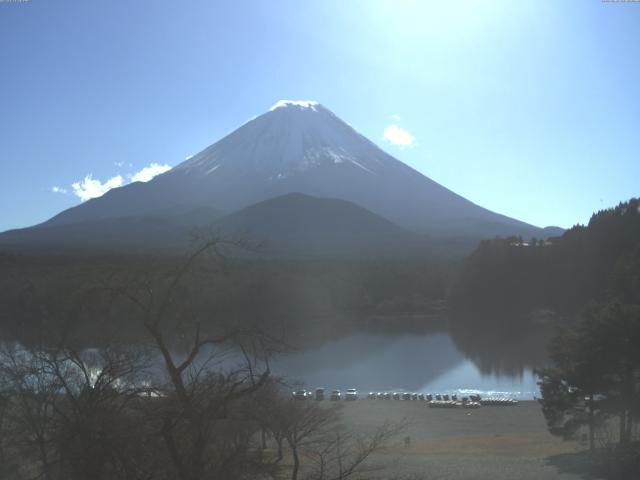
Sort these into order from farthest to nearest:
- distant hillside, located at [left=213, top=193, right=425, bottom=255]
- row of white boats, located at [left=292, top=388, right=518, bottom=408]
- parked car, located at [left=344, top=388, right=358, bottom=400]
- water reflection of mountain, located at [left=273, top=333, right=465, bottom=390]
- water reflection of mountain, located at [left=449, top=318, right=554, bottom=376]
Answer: distant hillside, located at [left=213, top=193, right=425, bottom=255]
water reflection of mountain, located at [left=449, top=318, right=554, bottom=376]
water reflection of mountain, located at [left=273, top=333, right=465, bottom=390]
parked car, located at [left=344, top=388, right=358, bottom=400]
row of white boats, located at [left=292, top=388, right=518, bottom=408]

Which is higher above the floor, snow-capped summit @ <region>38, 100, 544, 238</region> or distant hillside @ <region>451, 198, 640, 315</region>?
snow-capped summit @ <region>38, 100, 544, 238</region>

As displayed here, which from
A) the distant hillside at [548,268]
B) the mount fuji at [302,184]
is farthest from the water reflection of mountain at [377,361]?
the mount fuji at [302,184]

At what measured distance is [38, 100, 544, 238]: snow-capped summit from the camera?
55562mm

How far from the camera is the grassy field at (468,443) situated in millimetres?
6582

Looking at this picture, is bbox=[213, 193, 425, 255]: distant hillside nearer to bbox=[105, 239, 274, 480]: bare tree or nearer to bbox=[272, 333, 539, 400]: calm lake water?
bbox=[272, 333, 539, 400]: calm lake water

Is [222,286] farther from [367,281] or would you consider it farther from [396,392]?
Answer: [367,281]

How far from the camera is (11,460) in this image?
3.17 metres

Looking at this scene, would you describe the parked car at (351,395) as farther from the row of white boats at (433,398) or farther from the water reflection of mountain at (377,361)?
the water reflection of mountain at (377,361)

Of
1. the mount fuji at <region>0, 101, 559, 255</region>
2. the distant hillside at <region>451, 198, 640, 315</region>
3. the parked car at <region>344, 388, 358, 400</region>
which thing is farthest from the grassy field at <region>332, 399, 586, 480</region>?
the mount fuji at <region>0, 101, 559, 255</region>

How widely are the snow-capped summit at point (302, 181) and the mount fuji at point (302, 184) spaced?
10 centimetres

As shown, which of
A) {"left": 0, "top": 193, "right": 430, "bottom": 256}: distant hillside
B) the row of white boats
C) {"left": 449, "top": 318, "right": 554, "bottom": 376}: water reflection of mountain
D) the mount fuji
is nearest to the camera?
the row of white boats

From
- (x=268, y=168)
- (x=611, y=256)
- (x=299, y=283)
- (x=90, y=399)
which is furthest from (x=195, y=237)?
(x=268, y=168)

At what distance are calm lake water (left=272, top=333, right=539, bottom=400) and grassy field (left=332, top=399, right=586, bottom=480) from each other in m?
2.19

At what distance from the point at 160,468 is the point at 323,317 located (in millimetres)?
25457
